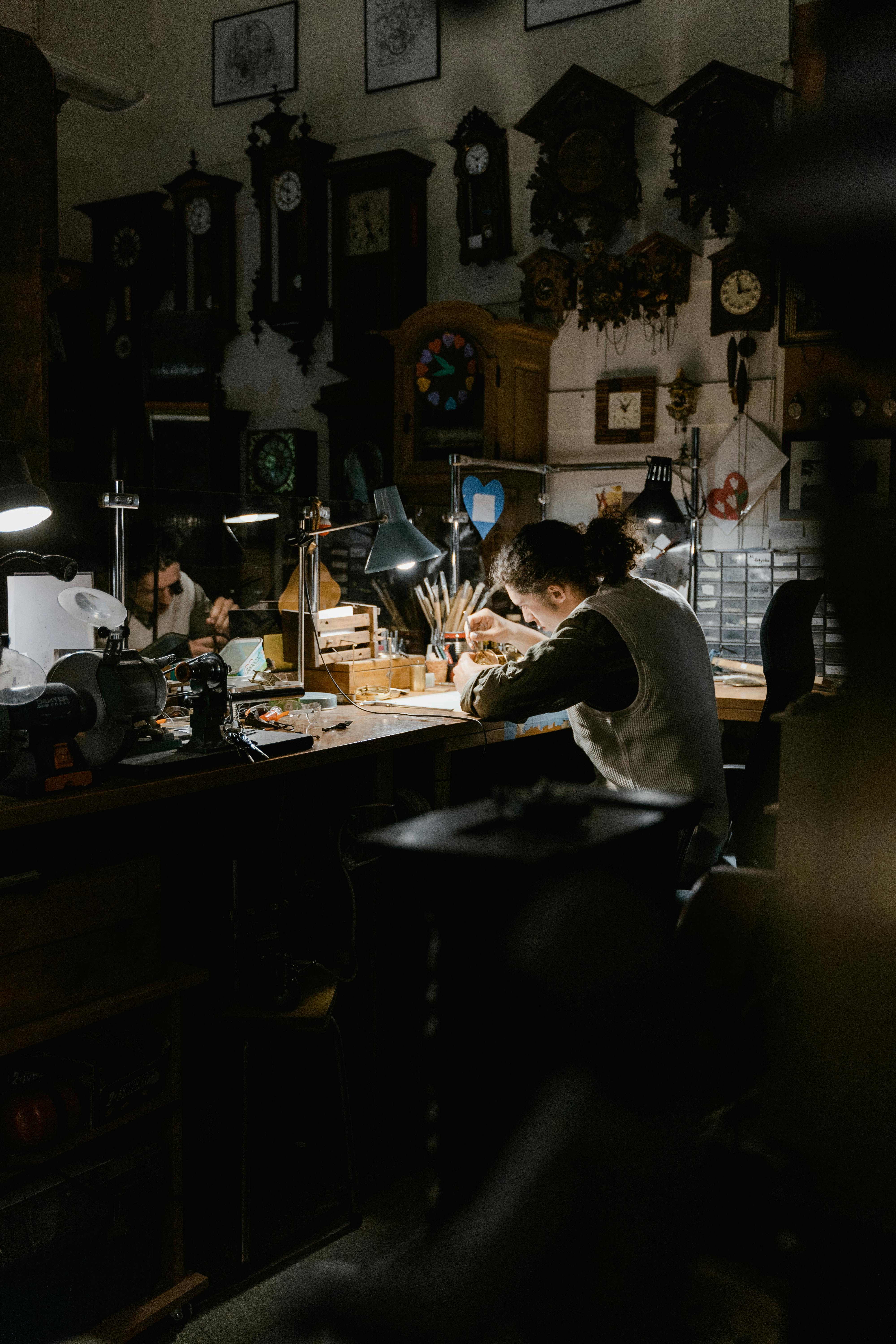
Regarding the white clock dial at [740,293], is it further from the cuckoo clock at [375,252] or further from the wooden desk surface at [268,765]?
the wooden desk surface at [268,765]

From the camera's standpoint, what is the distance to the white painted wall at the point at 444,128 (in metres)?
4.49

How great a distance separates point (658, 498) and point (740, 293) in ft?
3.20

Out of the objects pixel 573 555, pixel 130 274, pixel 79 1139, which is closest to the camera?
pixel 79 1139

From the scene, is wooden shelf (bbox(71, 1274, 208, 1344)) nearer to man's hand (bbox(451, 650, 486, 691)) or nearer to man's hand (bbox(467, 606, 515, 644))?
man's hand (bbox(451, 650, 486, 691))

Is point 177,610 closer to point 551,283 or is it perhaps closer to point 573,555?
point 573,555

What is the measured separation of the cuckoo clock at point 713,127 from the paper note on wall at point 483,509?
132cm

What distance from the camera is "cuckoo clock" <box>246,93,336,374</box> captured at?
17.3 ft

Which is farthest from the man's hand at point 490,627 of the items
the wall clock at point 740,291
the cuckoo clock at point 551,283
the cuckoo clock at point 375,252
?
the cuckoo clock at point 375,252

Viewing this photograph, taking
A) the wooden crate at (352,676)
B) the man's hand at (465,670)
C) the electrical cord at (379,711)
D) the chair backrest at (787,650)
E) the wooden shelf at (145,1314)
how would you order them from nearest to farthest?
1. the wooden shelf at (145,1314)
2. the chair backrest at (787,650)
3. the electrical cord at (379,711)
4. the man's hand at (465,670)
5. the wooden crate at (352,676)

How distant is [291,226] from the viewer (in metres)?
5.32

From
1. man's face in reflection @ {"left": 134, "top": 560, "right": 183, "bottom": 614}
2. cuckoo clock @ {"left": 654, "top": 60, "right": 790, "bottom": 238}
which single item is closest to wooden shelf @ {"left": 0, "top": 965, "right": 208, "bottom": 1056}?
man's face in reflection @ {"left": 134, "top": 560, "right": 183, "bottom": 614}

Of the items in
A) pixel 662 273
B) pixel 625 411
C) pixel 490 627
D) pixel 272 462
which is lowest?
pixel 490 627

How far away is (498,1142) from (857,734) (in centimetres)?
35

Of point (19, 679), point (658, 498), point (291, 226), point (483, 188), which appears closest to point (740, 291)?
point (658, 498)
